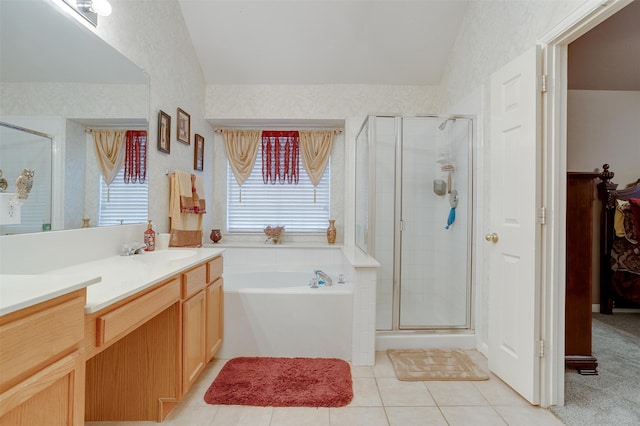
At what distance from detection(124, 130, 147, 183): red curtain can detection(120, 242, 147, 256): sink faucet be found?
0.41m

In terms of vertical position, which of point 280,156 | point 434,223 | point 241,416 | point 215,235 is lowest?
point 241,416

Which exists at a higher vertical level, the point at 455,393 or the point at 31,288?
the point at 31,288

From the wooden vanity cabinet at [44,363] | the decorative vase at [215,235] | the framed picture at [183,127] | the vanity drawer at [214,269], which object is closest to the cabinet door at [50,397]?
the wooden vanity cabinet at [44,363]

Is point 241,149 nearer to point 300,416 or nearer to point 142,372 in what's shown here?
point 142,372

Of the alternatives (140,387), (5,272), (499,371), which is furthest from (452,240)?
(5,272)

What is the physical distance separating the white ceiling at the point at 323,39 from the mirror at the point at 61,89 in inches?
57.0

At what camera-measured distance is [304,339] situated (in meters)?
2.44

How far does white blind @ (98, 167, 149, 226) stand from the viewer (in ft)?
6.32

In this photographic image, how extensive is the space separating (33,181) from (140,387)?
1138 mm

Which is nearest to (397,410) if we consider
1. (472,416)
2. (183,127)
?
(472,416)

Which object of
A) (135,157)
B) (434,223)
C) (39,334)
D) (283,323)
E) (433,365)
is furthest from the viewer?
(434,223)

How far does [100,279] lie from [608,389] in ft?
9.16

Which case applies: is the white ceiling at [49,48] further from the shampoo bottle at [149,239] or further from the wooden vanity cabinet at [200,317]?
the wooden vanity cabinet at [200,317]

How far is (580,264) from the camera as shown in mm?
2115
